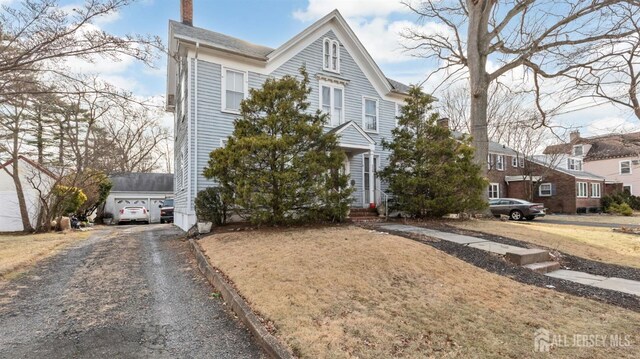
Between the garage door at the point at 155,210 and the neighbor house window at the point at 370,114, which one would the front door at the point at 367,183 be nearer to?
the neighbor house window at the point at 370,114

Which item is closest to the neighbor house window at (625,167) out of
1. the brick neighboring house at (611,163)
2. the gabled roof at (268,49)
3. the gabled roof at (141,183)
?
the brick neighboring house at (611,163)

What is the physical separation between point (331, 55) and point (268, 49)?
2.83m

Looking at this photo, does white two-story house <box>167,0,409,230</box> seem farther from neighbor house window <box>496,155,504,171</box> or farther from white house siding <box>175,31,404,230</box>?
neighbor house window <box>496,155,504,171</box>

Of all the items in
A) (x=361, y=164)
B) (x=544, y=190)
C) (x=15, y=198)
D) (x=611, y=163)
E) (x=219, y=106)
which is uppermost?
(x=219, y=106)

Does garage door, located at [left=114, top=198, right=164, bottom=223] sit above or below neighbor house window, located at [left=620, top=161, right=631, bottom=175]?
below

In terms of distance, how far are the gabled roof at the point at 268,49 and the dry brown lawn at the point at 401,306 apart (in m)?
8.65

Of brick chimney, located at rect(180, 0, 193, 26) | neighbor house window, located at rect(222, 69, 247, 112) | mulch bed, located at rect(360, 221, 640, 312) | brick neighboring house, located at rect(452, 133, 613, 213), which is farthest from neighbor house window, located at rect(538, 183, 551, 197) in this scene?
brick chimney, located at rect(180, 0, 193, 26)

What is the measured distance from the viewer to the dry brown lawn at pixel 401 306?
3.34m

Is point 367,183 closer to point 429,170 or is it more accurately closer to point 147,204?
point 429,170

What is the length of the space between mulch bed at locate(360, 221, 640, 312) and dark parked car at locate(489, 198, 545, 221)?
14222mm

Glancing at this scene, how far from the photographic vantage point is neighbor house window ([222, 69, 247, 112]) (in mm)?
12844

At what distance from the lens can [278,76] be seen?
14141 millimetres

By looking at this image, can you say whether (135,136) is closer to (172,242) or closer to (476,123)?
(172,242)

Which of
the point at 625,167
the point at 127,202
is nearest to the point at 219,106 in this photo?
the point at 127,202
